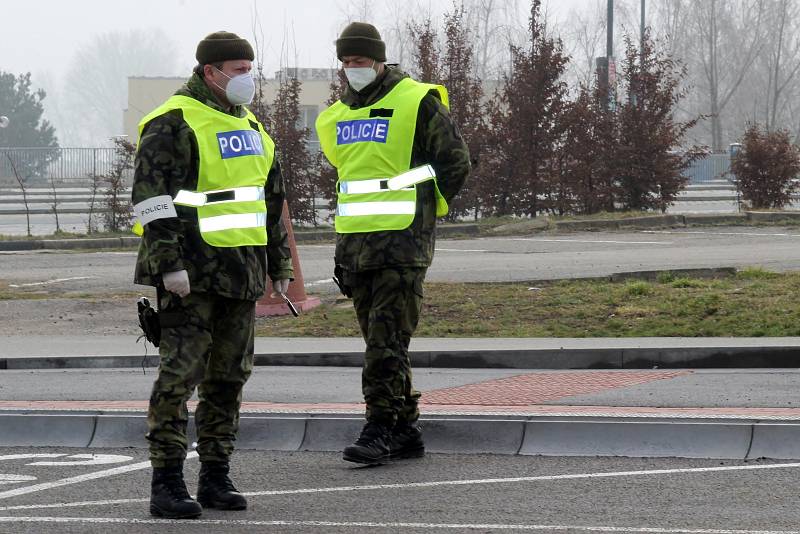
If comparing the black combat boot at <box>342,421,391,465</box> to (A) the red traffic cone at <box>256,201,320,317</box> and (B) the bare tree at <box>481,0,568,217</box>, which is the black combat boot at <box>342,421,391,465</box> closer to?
(A) the red traffic cone at <box>256,201,320,317</box>

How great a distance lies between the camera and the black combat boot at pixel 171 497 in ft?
19.6

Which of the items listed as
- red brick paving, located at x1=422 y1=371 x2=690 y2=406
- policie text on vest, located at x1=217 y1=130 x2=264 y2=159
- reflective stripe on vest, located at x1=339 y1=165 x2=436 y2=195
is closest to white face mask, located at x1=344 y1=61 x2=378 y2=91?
reflective stripe on vest, located at x1=339 y1=165 x2=436 y2=195

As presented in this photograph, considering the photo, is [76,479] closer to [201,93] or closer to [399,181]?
[201,93]

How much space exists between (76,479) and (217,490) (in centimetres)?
101

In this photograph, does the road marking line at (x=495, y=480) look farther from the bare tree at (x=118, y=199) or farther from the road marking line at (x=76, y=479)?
the bare tree at (x=118, y=199)

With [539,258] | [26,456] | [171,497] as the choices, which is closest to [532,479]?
[171,497]

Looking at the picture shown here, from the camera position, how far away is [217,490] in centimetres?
622

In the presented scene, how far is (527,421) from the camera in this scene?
750cm

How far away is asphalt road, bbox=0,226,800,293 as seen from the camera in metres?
16.7

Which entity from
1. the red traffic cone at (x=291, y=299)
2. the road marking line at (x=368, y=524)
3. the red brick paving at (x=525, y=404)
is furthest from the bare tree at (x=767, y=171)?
the road marking line at (x=368, y=524)

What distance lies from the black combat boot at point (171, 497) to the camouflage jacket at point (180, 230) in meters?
0.77

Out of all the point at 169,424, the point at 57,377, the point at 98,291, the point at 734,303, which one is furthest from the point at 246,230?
Result: the point at 98,291

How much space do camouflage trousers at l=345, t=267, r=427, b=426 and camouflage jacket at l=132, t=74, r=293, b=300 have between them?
96cm

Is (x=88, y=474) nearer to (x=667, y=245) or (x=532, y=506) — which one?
(x=532, y=506)
